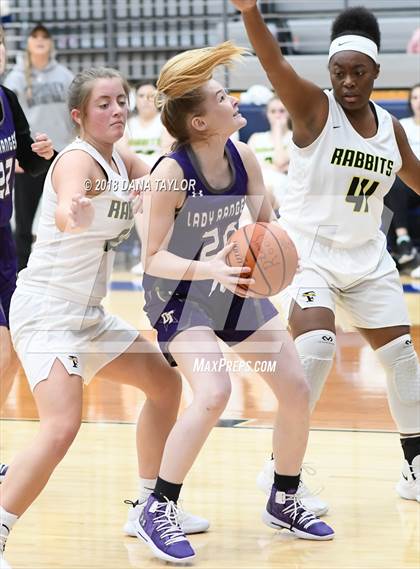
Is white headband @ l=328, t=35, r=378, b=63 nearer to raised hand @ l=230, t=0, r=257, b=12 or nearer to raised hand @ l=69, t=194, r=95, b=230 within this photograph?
raised hand @ l=230, t=0, r=257, b=12

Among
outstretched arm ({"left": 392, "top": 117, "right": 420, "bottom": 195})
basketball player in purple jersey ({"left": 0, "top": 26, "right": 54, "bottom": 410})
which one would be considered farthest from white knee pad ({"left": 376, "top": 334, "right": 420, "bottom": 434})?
basketball player in purple jersey ({"left": 0, "top": 26, "right": 54, "bottom": 410})

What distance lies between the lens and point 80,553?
3686 millimetres

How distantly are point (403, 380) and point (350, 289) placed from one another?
1.31 ft

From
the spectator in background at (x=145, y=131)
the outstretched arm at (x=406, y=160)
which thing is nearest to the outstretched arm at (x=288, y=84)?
the outstretched arm at (x=406, y=160)

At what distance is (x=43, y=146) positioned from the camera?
13.5ft

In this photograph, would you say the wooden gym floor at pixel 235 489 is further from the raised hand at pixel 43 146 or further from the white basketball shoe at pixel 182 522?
the raised hand at pixel 43 146

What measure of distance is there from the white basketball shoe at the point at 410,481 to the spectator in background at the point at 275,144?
5.75 meters

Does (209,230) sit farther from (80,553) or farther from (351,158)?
(80,553)

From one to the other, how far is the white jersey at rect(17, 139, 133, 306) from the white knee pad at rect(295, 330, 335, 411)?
0.83 meters

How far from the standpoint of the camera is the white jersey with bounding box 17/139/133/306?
3555mm

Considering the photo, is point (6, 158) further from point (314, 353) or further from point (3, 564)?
point (3, 564)

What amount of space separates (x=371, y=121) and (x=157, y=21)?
384 inches

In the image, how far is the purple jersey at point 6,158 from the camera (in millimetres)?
4266

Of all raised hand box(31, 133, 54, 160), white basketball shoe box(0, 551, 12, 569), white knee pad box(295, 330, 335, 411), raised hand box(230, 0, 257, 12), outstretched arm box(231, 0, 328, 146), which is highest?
raised hand box(230, 0, 257, 12)
